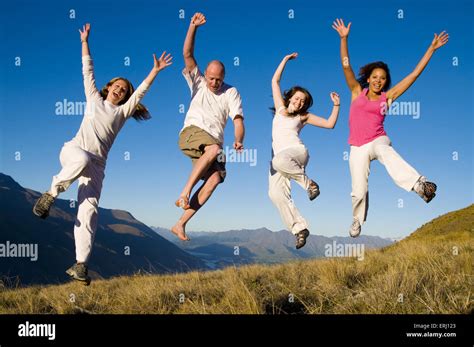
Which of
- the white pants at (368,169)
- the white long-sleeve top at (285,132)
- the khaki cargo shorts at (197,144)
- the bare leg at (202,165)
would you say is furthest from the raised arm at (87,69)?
the white pants at (368,169)

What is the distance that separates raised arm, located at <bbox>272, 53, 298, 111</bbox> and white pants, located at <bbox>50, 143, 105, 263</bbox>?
138 inches

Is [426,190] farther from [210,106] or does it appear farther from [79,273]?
[79,273]

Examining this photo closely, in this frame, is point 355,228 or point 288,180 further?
point 288,180

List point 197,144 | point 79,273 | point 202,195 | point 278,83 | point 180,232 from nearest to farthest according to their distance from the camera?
point 79,273
point 180,232
point 197,144
point 202,195
point 278,83

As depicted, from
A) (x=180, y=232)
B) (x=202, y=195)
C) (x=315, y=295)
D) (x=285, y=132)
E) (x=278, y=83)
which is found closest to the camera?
(x=315, y=295)

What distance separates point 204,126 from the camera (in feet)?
23.4

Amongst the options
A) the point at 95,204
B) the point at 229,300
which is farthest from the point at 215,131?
the point at 229,300

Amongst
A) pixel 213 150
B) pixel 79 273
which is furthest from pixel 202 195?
pixel 79 273

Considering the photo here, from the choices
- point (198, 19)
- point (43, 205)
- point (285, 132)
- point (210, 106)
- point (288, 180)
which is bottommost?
point (43, 205)

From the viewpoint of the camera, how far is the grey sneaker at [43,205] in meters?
5.93

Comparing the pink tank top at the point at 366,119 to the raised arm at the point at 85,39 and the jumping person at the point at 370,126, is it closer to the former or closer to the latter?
the jumping person at the point at 370,126

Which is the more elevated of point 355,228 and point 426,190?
point 426,190

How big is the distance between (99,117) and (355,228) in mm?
4869

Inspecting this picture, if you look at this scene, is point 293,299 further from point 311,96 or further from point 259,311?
point 311,96
